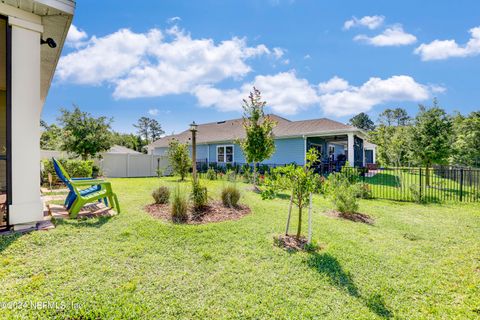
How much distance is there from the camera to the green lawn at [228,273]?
2.59 metres

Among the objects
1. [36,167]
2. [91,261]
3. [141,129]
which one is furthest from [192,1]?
[141,129]

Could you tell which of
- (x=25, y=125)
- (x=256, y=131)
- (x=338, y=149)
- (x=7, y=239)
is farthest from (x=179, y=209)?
(x=338, y=149)

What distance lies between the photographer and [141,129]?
58812 mm

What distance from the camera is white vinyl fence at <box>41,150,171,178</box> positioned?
1780 centimetres

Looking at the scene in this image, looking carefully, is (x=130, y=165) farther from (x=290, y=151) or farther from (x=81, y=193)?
(x=81, y=193)

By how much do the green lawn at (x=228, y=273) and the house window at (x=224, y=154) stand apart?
1339 centimetres

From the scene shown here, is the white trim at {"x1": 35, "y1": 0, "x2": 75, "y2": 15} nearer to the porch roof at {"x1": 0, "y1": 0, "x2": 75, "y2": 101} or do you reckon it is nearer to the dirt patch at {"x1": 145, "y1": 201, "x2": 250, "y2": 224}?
the porch roof at {"x1": 0, "y1": 0, "x2": 75, "y2": 101}

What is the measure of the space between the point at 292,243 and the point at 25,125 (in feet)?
16.7

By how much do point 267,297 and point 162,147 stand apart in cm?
2290

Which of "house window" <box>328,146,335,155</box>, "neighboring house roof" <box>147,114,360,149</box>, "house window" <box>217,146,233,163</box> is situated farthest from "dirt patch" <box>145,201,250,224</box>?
"house window" <box>328,146,335,155</box>

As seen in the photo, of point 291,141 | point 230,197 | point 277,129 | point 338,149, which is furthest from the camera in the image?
point 338,149

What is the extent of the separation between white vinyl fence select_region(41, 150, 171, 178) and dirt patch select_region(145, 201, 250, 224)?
37.8 ft

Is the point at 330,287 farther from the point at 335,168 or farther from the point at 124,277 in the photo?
the point at 335,168

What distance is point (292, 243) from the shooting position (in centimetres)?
439
